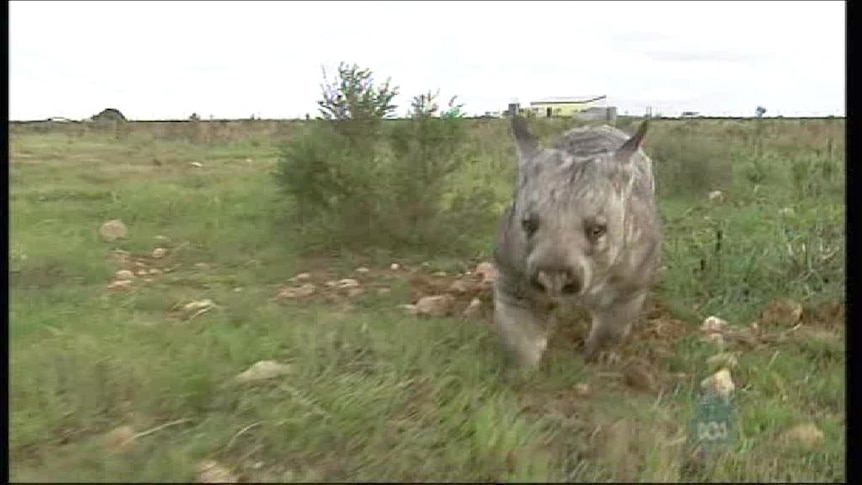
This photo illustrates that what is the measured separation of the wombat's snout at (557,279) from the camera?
4.13 metres

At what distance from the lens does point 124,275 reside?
739 centimetres

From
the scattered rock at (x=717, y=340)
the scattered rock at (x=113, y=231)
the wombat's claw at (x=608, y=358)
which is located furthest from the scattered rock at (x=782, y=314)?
the scattered rock at (x=113, y=231)

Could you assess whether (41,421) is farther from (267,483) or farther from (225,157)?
(225,157)

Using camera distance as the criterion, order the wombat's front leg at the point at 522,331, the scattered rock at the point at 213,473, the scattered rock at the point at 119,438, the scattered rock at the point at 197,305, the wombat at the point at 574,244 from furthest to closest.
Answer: the scattered rock at the point at 197,305 → the wombat's front leg at the point at 522,331 → the wombat at the point at 574,244 → the scattered rock at the point at 119,438 → the scattered rock at the point at 213,473

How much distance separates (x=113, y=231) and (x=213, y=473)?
Answer: 21.7 ft

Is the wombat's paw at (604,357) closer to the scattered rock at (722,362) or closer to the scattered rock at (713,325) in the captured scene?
the scattered rock at (722,362)

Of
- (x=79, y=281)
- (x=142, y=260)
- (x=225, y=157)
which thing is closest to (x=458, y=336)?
(x=79, y=281)

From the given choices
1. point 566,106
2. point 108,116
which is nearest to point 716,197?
point 566,106

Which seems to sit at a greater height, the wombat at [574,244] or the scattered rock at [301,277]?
the wombat at [574,244]

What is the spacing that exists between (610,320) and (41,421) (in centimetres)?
292

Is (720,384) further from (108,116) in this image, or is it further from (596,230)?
(108,116)

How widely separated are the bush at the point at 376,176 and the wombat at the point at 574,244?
3.04m

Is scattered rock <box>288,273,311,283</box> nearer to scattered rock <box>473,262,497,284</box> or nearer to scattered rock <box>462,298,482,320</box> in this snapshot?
scattered rock <box>473,262,497,284</box>

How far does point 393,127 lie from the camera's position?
9.45m
